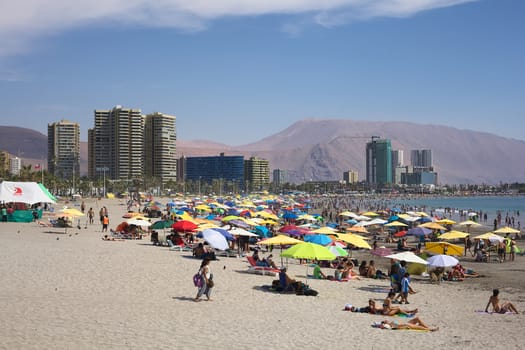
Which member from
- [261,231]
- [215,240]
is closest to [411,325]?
[215,240]

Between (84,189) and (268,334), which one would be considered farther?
(84,189)

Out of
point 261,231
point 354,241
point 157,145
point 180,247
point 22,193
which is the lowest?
point 180,247

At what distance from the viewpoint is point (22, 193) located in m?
31.1

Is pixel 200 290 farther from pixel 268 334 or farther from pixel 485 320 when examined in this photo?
pixel 485 320

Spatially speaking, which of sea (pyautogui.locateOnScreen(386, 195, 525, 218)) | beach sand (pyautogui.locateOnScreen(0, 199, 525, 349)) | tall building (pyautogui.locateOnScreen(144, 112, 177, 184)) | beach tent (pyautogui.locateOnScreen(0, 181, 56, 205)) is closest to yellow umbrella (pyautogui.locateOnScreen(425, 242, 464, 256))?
beach sand (pyautogui.locateOnScreen(0, 199, 525, 349))

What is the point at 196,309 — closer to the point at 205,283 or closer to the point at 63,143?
the point at 205,283

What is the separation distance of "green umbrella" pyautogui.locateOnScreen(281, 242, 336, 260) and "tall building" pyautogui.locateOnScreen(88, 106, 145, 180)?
418ft

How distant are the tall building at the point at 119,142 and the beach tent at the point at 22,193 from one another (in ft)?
355

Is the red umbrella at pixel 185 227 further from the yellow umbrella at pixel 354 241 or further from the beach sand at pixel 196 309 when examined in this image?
the yellow umbrella at pixel 354 241

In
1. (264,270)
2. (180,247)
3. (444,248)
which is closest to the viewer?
(264,270)

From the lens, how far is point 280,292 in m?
13.6

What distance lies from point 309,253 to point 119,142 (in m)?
131

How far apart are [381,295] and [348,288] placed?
100 cm

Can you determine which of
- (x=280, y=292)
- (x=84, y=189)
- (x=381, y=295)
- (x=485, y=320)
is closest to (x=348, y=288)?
(x=381, y=295)
